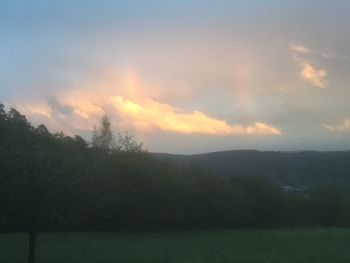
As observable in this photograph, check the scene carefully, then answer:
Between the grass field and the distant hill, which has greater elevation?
the distant hill

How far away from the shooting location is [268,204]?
270ft

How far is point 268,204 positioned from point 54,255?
1984 inches

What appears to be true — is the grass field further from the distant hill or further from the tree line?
the distant hill

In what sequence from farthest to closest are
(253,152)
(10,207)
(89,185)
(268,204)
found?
(253,152) → (268,204) → (89,185) → (10,207)

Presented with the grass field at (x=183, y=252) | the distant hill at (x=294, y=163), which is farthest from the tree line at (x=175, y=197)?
the distant hill at (x=294, y=163)

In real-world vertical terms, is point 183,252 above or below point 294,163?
below

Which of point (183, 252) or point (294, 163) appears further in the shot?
point (294, 163)

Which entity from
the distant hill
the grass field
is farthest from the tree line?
the distant hill

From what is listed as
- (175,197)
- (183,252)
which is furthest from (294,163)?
(183,252)

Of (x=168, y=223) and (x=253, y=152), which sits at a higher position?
(x=253, y=152)

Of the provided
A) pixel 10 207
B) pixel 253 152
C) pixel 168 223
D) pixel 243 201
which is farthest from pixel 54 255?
pixel 253 152

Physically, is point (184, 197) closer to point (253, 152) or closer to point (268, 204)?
point (268, 204)

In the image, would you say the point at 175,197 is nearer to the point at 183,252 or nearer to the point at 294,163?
the point at 183,252

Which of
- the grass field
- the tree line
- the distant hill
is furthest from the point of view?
the distant hill
